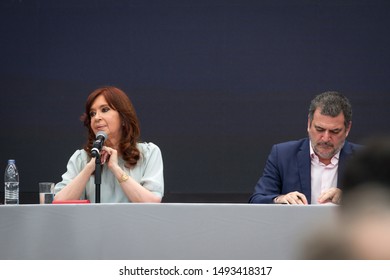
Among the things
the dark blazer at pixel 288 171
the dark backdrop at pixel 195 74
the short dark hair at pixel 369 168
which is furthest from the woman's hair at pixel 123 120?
the dark backdrop at pixel 195 74

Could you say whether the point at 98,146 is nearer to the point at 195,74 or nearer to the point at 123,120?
the point at 123,120

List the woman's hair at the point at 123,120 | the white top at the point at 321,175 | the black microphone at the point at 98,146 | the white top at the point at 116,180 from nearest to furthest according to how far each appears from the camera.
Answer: the black microphone at the point at 98,146, the white top at the point at 321,175, the white top at the point at 116,180, the woman's hair at the point at 123,120

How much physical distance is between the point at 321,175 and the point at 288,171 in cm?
14

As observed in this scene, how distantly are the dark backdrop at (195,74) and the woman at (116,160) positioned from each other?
3.34 meters

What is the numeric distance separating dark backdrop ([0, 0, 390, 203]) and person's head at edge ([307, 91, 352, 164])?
3.51 m

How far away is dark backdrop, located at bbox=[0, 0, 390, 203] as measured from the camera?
6.43 meters

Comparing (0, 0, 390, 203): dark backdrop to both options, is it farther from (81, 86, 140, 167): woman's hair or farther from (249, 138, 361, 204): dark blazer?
(249, 138, 361, 204): dark blazer

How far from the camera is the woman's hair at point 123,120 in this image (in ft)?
10.1

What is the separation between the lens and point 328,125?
2924 mm

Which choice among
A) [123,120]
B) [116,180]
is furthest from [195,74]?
[116,180]

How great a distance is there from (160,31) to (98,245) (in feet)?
15.2

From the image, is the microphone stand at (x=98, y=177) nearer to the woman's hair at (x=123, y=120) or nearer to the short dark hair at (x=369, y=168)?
the woman's hair at (x=123, y=120)

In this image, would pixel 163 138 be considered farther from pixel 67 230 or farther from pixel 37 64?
pixel 67 230
